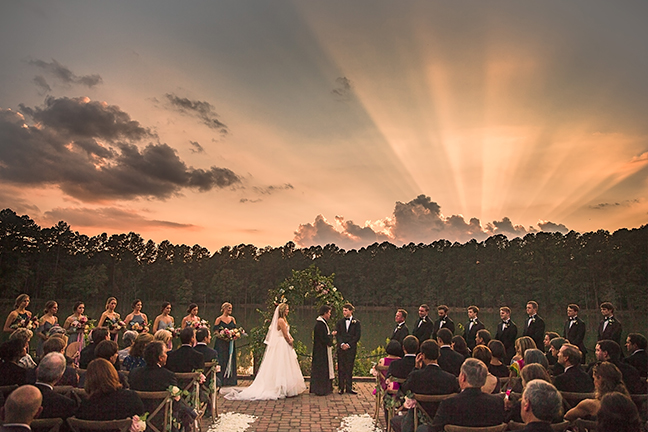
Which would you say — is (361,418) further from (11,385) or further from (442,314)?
(11,385)

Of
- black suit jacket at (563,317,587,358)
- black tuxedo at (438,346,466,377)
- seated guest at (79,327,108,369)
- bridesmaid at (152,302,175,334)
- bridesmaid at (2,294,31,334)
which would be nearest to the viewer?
seated guest at (79,327,108,369)

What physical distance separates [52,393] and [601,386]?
5830 mm

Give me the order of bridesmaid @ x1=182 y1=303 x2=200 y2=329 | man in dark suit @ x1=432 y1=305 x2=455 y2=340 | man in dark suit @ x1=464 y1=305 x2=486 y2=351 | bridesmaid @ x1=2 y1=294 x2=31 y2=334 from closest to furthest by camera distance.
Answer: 1. bridesmaid @ x1=2 y1=294 x2=31 y2=334
2. bridesmaid @ x1=182 y1=303 x2=200 y2=329
3. man in dark suit @ x1=464 y1=305 x2=486 y2=351
4. man in dark suit @ x1=432 y1=305 x2=455 y2=340

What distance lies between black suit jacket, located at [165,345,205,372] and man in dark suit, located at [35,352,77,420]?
2672mm

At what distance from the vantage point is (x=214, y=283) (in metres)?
96.0

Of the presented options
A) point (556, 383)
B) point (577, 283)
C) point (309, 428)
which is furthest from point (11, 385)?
point (577, 283)

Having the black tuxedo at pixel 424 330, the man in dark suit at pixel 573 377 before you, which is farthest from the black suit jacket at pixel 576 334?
the man in dark suit at pixel 573 377

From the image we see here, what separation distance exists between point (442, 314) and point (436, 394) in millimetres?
7064

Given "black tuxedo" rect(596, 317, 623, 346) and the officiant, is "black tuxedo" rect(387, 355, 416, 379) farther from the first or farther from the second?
"black tuxedo" rect(596, 317, 623, 346)

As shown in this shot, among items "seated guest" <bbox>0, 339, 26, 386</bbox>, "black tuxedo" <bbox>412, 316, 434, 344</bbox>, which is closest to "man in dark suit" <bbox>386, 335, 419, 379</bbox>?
"seated guest" <bbox>0, 339, 26, 386</bbox>

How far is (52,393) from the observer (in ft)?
16.1

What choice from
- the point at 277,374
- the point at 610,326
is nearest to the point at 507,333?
the point at 610,326

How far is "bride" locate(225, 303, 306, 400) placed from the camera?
36.9 ft

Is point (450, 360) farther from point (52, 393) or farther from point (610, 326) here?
point (610, 326)
